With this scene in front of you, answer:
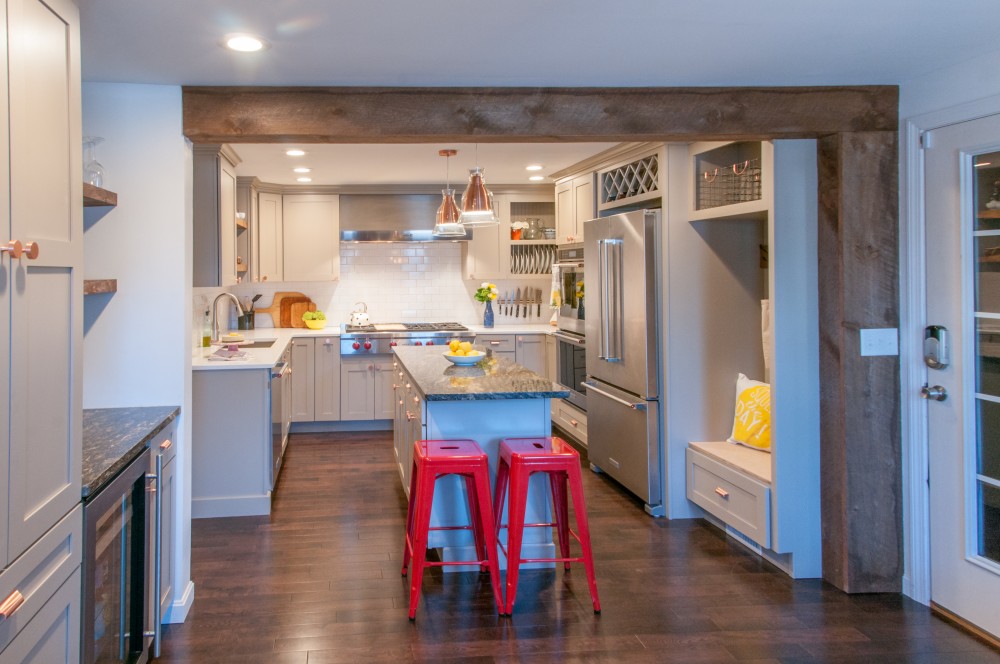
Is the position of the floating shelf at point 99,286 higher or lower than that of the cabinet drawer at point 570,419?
higher

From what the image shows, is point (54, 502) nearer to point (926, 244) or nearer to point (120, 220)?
point (120, 220)

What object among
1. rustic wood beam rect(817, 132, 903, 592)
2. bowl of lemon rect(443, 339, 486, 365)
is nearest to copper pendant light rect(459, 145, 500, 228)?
bowl of lemon rect(443, 339, 486, 365)

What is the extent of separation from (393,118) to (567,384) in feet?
11.6

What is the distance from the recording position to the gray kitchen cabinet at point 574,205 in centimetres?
583

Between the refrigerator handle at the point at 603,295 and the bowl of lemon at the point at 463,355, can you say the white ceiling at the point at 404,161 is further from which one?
the bowl of lemon at the point at 463,355

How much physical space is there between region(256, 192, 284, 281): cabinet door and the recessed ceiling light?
15.0 feet

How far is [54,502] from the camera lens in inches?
71.8

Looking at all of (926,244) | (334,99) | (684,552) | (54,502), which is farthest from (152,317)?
(926,244)

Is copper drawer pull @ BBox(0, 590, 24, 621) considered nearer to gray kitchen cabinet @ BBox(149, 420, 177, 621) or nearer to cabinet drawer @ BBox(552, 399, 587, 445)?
gray kitchen cabinet @ BBox(149, 420, 177, 621)

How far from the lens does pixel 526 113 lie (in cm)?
327

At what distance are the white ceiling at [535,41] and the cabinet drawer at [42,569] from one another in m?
1.50

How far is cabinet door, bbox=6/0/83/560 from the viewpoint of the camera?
166cm

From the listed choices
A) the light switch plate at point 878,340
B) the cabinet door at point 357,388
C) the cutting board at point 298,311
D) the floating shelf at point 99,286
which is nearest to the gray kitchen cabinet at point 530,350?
the cabinet door at point 357,388

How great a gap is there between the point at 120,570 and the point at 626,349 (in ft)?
10.4
